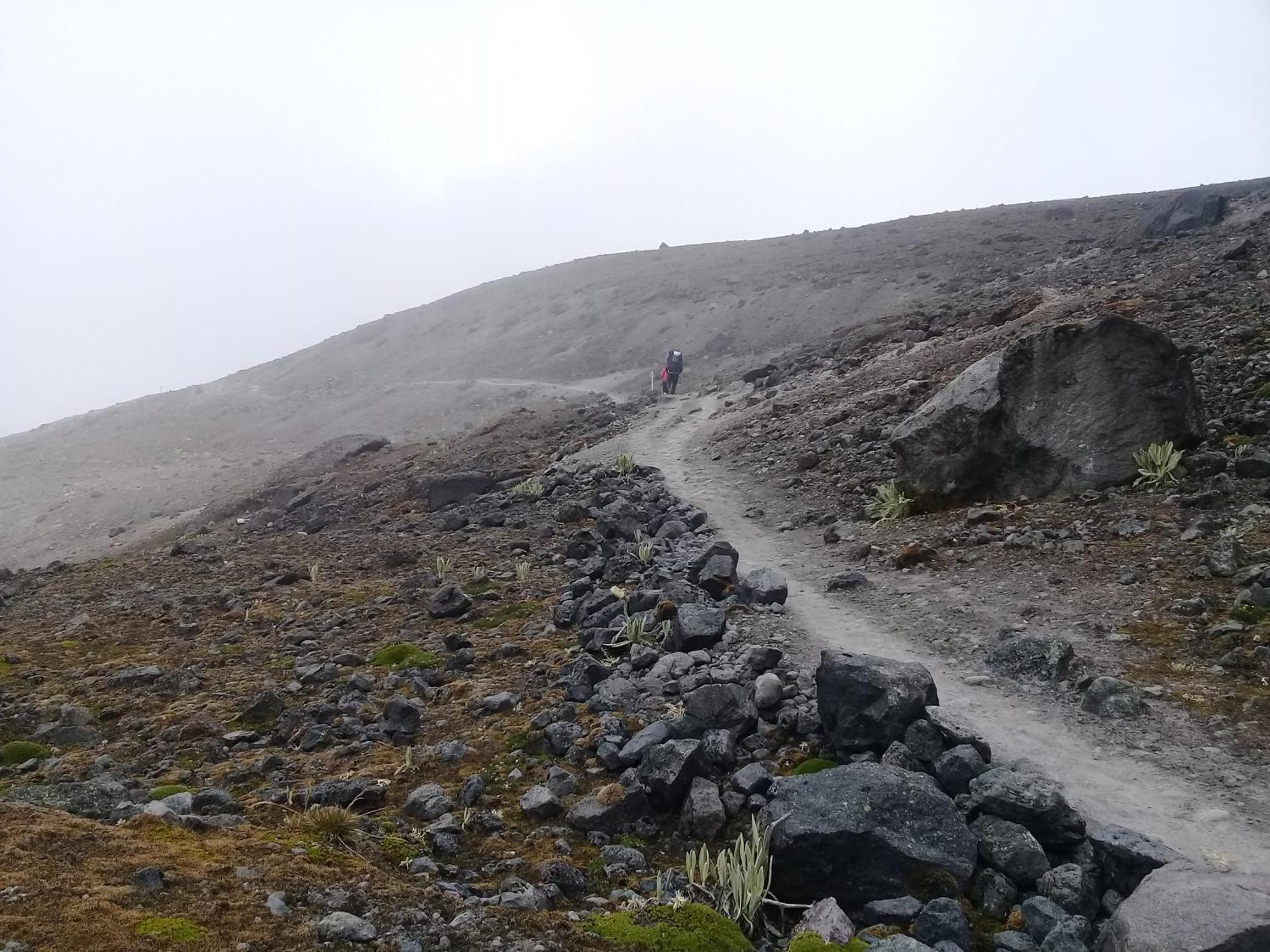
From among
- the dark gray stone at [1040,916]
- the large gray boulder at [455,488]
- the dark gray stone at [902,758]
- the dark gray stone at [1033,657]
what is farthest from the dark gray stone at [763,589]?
the large gray boulder at [455,488]

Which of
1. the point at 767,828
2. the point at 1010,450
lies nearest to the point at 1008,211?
the point at 1010,450

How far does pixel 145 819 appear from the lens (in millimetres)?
6312

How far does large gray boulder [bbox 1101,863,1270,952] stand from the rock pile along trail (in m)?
0.82

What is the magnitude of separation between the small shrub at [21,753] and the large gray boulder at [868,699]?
876 cm

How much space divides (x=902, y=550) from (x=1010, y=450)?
2.76 meters

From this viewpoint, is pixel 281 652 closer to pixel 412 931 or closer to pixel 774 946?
pixel 412 931

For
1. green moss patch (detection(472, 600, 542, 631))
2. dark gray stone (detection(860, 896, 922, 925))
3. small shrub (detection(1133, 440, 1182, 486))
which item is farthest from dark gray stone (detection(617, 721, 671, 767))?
small shrub (detection(1133, 440, 1182, 486))

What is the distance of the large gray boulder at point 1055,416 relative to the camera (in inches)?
Answer: 489

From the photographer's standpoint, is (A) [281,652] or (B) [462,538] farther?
(B) [462,538]

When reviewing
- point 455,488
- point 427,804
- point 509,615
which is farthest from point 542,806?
point 455,488

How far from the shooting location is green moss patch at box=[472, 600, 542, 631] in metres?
13.1

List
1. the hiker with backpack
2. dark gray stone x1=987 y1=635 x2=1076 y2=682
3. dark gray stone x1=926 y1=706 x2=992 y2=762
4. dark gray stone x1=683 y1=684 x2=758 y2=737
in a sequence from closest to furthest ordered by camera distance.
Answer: dark gray stone x1=926 y1=706 x2=992 y2=762 → dark gray stone x1=683 y1=684 x2=758 y2=737 → dark gray stone x1=987 y1=635 x2=1076 y2=682 → the hiker with backpack

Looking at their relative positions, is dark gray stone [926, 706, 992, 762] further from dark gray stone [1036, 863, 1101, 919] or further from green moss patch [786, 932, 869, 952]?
green moss patch [786, 932, 869, 952]

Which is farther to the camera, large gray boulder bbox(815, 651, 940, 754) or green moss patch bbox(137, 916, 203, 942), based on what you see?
large gray boulder bbox(815, 651, 940, 754)
